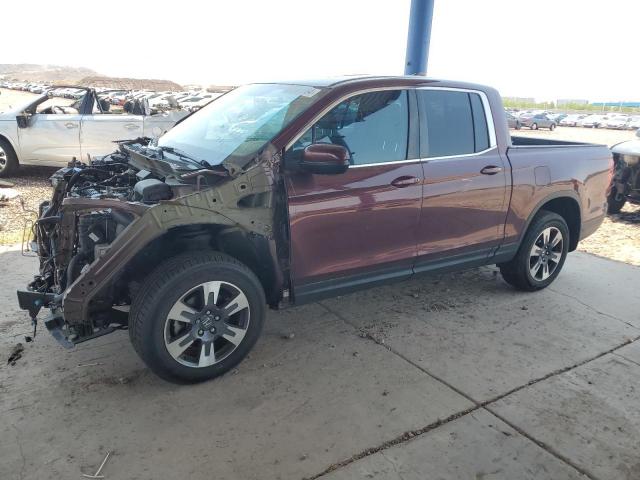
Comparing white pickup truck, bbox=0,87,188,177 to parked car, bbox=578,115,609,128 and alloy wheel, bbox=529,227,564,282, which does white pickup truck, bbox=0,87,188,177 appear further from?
parked car, bbox=578,115,609,128

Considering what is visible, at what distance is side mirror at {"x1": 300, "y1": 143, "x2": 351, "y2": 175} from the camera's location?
10.1ft

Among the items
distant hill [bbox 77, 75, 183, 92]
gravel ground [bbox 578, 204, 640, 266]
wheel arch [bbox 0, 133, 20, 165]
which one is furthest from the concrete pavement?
distant hill [bbox 77, 75, 183, 92]

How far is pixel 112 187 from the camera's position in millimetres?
3305

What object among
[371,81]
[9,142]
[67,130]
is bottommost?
[9,142]

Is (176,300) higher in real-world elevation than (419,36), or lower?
lower

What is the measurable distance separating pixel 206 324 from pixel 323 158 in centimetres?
124

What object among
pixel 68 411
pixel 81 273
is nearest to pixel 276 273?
pixel 81 273

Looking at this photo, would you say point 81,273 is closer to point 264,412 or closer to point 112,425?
point 112,425

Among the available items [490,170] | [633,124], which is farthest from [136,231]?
[633,124]

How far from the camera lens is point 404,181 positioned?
3574 millimetres

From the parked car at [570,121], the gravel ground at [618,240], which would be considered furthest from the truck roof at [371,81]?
the parked car at [570,121]

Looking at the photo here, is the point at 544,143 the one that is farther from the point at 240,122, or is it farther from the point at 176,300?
the point at 176,300

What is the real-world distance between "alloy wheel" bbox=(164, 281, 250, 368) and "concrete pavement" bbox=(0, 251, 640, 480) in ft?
0.66

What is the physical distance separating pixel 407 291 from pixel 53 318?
2.99 meters
